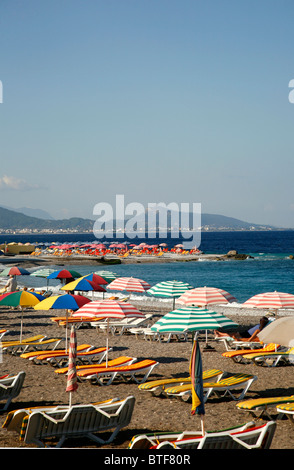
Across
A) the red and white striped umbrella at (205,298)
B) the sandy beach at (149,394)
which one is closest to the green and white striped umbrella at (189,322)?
the sandy beach at (149,394)

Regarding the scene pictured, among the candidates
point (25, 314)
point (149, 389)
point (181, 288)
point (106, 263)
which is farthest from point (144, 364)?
point (106, 263)

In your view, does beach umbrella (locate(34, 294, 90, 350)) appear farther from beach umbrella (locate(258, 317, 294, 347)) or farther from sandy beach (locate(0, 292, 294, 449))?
beach umbrella (locate(258, 317, 294, 347))

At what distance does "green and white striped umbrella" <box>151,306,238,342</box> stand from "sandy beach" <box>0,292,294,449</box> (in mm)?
1369

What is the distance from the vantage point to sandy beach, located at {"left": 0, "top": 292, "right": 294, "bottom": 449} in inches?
307

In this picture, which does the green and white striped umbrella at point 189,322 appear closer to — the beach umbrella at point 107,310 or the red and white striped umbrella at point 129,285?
the beach umbrella at point 107,310

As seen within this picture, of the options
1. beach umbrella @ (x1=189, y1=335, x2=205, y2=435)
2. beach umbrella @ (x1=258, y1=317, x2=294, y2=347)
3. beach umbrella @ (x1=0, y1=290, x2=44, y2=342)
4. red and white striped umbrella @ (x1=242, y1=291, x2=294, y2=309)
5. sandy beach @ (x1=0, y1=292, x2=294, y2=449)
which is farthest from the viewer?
red and white striped umbrella @ (x1=242, y1=291, x2=294, y2=309)

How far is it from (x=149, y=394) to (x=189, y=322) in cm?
165

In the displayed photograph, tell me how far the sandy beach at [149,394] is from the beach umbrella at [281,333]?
1.12 metres

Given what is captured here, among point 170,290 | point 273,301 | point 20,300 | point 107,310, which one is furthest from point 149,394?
point 170,290

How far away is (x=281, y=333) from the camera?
9.94 metres

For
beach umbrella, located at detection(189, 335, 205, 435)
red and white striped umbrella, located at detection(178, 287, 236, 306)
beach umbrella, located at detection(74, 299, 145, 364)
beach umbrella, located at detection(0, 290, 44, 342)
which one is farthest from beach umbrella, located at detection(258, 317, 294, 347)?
beach umbrella, located at detection(0, 290, 44, 342)

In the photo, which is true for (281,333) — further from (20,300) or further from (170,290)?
(170,290)
